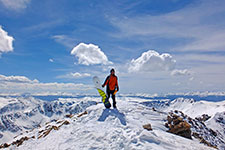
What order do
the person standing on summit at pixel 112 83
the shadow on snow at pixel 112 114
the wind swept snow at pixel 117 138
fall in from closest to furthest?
the wind swept snow at pixel 117 138 → the shadow on snow at pixel 112 114 → the person standing on summit at pixel 112 83

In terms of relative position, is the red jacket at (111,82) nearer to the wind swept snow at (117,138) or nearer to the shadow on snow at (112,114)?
the shadow on snow at (112,114)

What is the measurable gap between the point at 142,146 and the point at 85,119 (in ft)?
26.9

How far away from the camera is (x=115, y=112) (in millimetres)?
16641

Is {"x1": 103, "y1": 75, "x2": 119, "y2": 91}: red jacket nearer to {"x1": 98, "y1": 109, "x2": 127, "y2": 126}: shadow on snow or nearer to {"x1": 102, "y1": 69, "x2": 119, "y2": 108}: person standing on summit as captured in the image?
{"x1": 102, "y1": 69, "x2": 119, "y2": 108}: person standing on summit

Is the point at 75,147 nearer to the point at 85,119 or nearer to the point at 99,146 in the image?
the point at 99,146

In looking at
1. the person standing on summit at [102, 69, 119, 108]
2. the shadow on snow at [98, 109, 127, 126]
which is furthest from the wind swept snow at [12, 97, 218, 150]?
the person standing on summit at [102, 69, 119, 108]

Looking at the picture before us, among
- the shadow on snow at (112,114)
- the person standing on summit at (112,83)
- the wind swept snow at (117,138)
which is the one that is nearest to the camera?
the wind swept snow at (117,138)

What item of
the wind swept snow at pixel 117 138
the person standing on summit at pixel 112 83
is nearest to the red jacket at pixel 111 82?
the person standing on summit at pixel 112 83

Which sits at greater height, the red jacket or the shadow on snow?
the red jacket

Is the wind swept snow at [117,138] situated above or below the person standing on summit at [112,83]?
below

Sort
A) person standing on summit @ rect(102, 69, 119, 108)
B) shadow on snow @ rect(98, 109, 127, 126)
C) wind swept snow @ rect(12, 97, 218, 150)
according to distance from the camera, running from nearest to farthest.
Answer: wind swept snow @ rect(12, 97, 218, 150)
shadow on snow @ rect(98, 109, 127, 126)
person standing on summit @ rect(102, 69, 119, 108)

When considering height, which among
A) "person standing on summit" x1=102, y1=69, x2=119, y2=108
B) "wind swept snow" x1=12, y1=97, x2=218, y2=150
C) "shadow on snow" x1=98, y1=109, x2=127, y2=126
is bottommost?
"wind swept snow" x1=12, y1=97, x2=218, y2=150

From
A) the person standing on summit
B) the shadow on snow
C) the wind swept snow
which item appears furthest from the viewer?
the person standing on summit

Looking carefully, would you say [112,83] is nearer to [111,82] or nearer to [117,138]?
[111,82]
